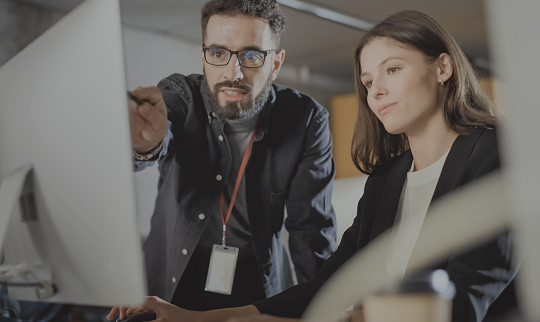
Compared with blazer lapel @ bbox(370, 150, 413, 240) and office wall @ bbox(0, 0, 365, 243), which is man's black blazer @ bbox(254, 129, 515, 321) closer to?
blazer lapel @ bbox(370, 150, 413, 240)

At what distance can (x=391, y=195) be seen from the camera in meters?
1.22

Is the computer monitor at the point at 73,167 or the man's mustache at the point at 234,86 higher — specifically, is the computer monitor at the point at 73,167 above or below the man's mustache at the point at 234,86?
below

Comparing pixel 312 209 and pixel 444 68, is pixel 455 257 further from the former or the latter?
pixel 312 209

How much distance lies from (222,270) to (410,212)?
698 mm

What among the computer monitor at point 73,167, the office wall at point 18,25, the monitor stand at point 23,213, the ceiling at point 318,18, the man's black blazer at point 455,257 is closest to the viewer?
the computer monitor at point 73,167

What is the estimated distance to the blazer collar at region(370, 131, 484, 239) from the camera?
1.04 meters

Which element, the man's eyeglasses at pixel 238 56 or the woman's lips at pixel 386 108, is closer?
the woman's lips at pixel 386 108

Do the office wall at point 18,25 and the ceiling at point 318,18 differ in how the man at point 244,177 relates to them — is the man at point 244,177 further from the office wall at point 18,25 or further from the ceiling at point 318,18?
the office wall at point 18,25

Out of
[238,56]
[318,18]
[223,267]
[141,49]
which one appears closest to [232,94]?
[238,56]

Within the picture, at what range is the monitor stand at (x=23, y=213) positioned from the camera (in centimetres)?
71

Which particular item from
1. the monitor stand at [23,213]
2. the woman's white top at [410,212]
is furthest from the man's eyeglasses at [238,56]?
the monitor stand at [23,213]

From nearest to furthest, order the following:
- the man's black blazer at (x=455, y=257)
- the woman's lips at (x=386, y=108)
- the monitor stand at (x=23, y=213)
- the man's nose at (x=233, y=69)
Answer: the monitor stand at (x=23, y=213)
the man's black blazer at (x=455, y=257)
the woman's lips at (x=386, y=108)
the man's nose at (x=233, y=69)

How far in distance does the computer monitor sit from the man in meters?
0.82

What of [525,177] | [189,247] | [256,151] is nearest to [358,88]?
[256,151]
